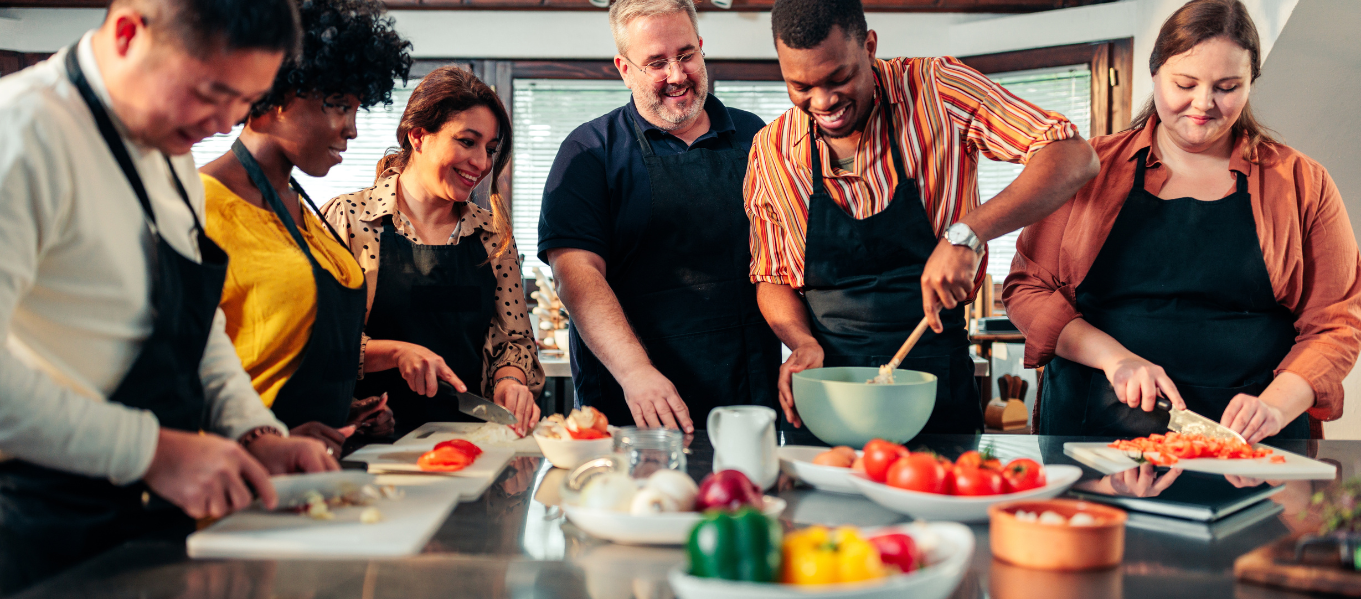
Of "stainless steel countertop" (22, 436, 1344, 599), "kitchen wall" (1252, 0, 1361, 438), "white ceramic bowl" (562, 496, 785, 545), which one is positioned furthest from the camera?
"kitchen wall" (1252, 0, 1361, 438)

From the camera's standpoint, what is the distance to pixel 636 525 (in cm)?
98

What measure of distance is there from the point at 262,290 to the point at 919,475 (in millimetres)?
1086

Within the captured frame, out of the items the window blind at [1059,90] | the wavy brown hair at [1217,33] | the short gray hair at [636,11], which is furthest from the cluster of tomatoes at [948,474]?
the window blind at [1059,90]

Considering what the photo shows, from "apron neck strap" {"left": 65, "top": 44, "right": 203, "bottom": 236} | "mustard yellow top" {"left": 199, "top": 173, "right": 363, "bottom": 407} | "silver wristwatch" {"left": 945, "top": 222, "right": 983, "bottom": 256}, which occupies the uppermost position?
"apron neck strap" {"left": 65, "top": 44, "right": 203, "bottom": 236}

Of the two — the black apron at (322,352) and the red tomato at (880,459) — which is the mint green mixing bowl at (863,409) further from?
the black apron at (322,352)

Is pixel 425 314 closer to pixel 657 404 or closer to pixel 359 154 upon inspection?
pixel 657 404

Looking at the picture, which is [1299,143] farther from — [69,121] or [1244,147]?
[69,121]

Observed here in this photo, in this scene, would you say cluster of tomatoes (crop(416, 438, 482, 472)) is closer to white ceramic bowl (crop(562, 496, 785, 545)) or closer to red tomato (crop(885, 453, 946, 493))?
white ceramic bowl (crop(562, 496, 785, 545))

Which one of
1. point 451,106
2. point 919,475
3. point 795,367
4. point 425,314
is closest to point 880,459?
point 919,475

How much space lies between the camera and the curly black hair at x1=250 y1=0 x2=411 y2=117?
159 cm

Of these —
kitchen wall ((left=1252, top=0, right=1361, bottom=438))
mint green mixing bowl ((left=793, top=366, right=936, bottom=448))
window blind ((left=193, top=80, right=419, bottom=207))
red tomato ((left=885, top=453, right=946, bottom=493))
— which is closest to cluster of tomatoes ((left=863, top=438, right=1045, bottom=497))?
red tomato ((left=885, top=453, right=946, bottom=493))

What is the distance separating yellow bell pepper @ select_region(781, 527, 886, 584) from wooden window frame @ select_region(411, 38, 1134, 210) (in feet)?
13.8

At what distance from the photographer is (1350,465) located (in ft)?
4.86

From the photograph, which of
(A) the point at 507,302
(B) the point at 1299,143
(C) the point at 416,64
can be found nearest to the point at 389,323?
(A) the point at 507,302
